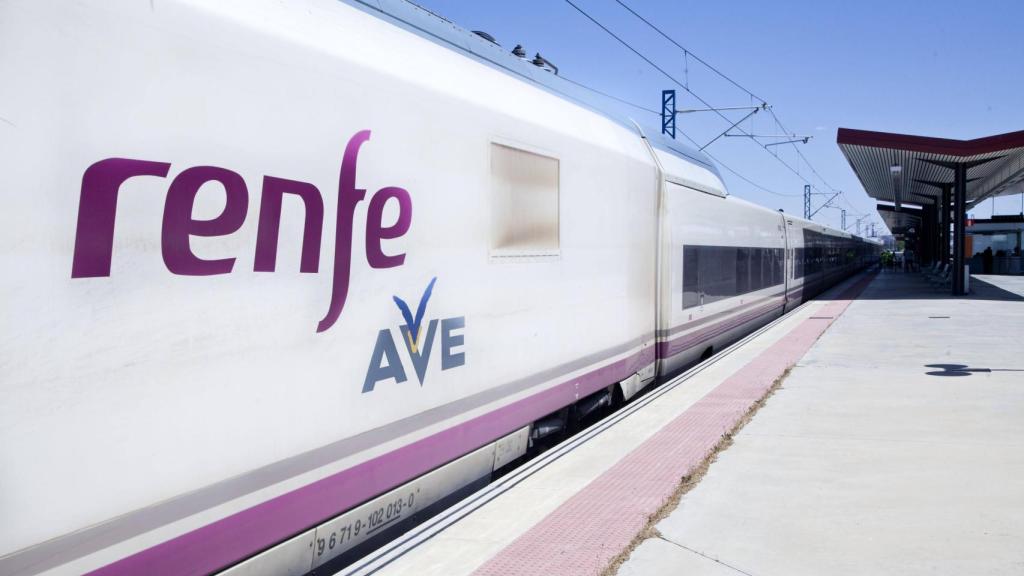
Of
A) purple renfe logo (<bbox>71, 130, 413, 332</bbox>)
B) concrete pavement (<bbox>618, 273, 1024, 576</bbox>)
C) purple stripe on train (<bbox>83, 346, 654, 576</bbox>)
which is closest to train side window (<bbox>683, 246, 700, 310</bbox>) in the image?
Answer: concrete pavement (<bbox>618, 273, 1024, 576</bbox>)

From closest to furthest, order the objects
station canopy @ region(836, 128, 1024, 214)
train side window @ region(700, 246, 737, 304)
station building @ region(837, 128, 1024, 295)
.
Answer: train side window @ region(700, 246, 737, 304) → station canopy @ region(836, 128, 1024, 214) → station building @ region(837, 128, 1024, 295)

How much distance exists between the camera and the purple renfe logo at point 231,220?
2.13 m

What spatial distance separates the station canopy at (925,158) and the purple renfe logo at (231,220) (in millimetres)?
20494

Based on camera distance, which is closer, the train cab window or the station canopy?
the train cab window

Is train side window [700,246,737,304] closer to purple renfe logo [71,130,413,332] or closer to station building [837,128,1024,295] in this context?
purple renfe logo [71,130,413,332]

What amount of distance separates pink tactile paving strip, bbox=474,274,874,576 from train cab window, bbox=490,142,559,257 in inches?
59.0

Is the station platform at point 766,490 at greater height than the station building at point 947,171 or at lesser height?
lesser

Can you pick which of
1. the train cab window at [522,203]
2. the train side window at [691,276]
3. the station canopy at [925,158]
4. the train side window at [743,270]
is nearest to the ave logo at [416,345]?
the train cab window at [522,203]

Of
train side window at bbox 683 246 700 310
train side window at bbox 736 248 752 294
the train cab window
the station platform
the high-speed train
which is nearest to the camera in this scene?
the high-speed train

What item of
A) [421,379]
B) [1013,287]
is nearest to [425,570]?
[421,379]

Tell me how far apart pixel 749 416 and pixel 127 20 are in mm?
5952

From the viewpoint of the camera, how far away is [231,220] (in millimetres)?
2551

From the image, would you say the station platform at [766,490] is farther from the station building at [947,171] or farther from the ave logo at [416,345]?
the station building at [947,171]

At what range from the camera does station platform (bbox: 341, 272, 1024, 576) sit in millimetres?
3619
